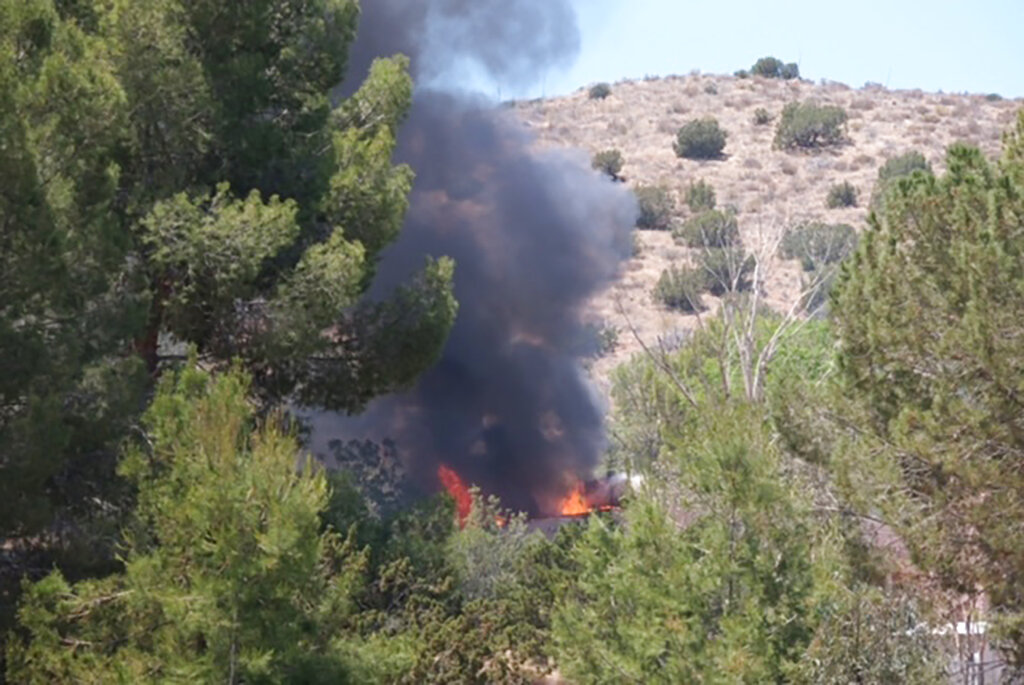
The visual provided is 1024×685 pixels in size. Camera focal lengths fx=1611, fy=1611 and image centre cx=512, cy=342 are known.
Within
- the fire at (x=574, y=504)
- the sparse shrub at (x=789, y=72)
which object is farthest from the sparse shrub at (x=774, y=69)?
the fire at (x=574, y=504)

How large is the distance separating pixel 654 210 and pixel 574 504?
108 ft

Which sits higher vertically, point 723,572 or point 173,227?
point 173,227

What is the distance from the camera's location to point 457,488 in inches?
1088

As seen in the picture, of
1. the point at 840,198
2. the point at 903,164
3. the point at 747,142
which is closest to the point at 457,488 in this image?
the point at 840,198

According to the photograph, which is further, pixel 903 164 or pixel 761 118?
pixel 761 118

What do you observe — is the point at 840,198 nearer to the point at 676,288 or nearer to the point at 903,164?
the point at 903,164

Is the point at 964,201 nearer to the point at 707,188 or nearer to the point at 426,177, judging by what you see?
the point at 426,177

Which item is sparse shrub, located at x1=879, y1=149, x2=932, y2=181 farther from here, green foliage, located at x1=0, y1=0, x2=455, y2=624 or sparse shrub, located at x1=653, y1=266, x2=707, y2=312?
Answer: green foliage, located at x1=0, y1=0, x2=455, y2=624

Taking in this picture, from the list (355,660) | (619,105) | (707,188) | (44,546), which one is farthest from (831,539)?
(619,105)

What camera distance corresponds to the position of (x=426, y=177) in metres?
27.4

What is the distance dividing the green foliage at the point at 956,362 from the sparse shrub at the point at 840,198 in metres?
47.4

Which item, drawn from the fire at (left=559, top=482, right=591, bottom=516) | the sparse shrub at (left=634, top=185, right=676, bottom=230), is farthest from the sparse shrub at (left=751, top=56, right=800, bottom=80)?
the fire at (left=559, top=482, right=591, bottom=516)

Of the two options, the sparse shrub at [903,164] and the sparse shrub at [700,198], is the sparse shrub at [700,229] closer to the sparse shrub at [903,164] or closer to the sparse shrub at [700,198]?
the sparse shrub at [700,198]

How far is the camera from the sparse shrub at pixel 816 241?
2083 inches
